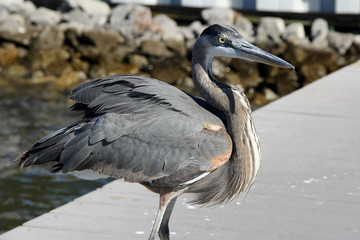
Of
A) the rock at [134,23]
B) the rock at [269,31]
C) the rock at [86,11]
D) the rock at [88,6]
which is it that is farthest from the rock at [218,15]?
the rock at [88,6]

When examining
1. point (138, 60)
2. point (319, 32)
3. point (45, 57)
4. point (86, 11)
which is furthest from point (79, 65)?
point (319, 32)

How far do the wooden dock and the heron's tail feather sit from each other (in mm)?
559

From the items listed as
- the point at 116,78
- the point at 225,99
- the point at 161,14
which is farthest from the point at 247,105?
the point at 161,14

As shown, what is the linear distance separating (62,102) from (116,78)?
925 centimetres

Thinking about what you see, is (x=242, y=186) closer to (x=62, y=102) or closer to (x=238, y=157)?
(x=238, y=157)

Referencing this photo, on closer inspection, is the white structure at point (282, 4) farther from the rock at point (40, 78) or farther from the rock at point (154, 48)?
the rock at point (40, 78)

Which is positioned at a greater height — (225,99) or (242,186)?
(225,99)

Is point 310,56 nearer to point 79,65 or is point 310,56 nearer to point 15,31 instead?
point 79,65

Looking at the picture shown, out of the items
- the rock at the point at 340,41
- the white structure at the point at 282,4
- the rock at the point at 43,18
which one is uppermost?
the white structure at the point at 282,4

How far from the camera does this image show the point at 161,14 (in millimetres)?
16719

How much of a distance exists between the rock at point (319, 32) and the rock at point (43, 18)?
5767 mm

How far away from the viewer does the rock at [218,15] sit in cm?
1577

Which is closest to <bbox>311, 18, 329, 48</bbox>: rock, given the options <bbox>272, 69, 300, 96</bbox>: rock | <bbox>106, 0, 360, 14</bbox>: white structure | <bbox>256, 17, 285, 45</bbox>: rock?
<bbox>106, 0, 360, 14</bbox>: white structure

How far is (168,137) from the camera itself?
430 cm
